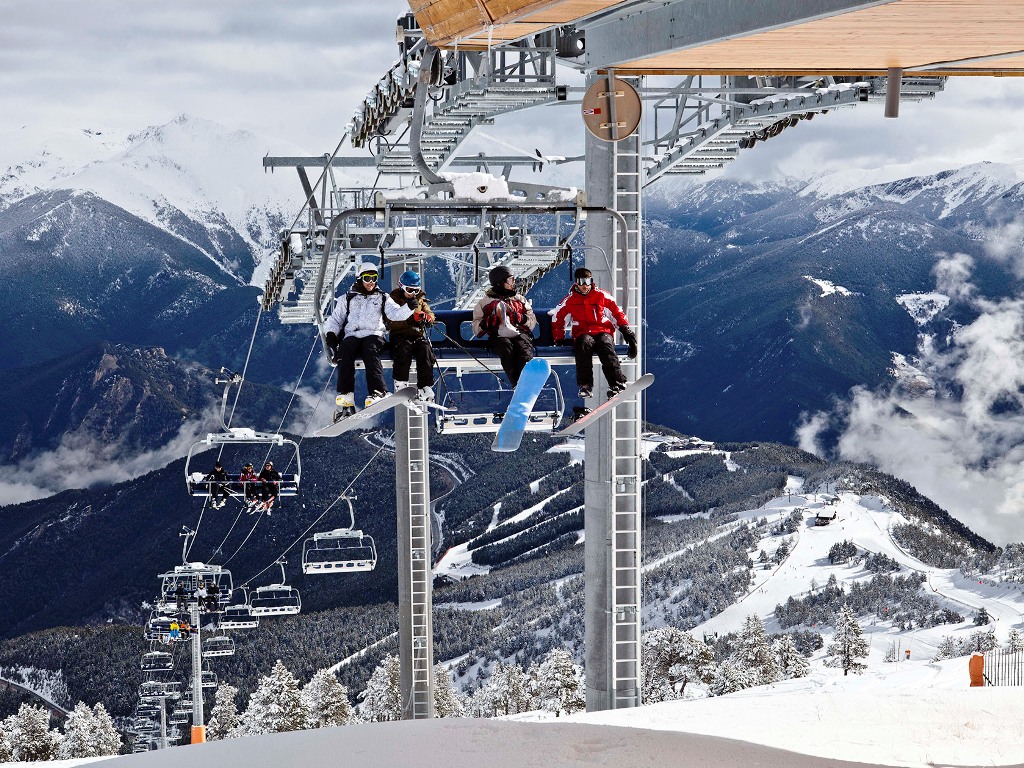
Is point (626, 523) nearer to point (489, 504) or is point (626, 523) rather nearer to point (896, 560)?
point (896, 560)

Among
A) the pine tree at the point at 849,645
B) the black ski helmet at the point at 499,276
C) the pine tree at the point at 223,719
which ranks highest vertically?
the black ski helmet at the point at 499,276

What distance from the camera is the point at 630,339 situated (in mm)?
11047

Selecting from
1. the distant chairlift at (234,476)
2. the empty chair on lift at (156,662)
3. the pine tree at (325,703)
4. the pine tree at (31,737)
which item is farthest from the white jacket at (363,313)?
the pine tree at (31,737)

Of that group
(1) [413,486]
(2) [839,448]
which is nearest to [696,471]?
(2) [839,448]

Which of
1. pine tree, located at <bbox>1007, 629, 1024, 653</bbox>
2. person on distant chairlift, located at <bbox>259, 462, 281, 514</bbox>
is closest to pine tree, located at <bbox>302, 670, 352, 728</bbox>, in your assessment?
person on distant chairlift, located at <bbox>259, 462, 281, 514</bbox>

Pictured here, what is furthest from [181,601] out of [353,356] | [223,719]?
[223,719]

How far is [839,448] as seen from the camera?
172 m

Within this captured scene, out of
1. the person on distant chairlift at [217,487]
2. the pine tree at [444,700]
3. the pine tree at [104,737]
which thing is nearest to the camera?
the person on distant chairlift at [217,487]

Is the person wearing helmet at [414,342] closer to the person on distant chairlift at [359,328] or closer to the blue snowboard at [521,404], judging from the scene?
the person on distant chairlift at [359,328]

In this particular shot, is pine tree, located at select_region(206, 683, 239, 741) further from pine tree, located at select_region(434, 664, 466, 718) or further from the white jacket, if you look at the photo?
the white jacket

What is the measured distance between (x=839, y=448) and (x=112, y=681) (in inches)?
4293

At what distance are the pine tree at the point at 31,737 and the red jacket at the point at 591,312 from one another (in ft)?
129

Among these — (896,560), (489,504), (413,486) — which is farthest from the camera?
(489,504)

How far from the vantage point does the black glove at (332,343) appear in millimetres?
10898
